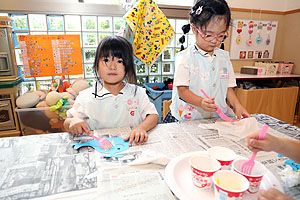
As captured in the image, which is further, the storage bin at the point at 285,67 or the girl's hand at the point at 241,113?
the storage bin at the point at 285,67

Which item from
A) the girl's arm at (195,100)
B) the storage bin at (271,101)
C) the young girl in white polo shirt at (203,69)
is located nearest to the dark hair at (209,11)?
the young girl in white polo shirt at (203,69)

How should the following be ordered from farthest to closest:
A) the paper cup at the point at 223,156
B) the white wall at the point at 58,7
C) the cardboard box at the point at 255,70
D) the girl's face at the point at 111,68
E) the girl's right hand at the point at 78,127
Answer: the cardboard box at the point at 255,70 → the white wall at the point at 58,7 → the girl's face at the point at 111,68 → the girl's right hand at the point at 78,127 → the paper cup at the point at 223,156

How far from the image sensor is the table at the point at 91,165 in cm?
49

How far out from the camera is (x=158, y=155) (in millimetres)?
626

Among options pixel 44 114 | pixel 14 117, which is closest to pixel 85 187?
pixel 44 114

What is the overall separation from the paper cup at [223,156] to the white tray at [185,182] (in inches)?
3.2

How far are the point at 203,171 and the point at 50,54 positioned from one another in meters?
1.98

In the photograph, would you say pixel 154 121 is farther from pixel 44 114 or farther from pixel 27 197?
pixel 44 114

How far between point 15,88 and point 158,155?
173 centimetres

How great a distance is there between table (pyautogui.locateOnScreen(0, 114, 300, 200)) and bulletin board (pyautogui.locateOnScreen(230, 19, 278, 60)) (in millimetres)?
1912

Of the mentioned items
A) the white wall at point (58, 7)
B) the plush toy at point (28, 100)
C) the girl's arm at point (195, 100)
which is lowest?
the plush toy at point (28, 100)

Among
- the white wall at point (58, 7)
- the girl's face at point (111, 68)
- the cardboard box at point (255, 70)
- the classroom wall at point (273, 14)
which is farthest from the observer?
the cardboard box at point (255, 70)

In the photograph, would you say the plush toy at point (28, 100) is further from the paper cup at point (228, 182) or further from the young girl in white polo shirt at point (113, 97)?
the paper cup at point (228, 182)

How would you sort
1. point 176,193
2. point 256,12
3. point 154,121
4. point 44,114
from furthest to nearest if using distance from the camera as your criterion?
point 256,12
point 44,114
point 154,121
point 176,193
